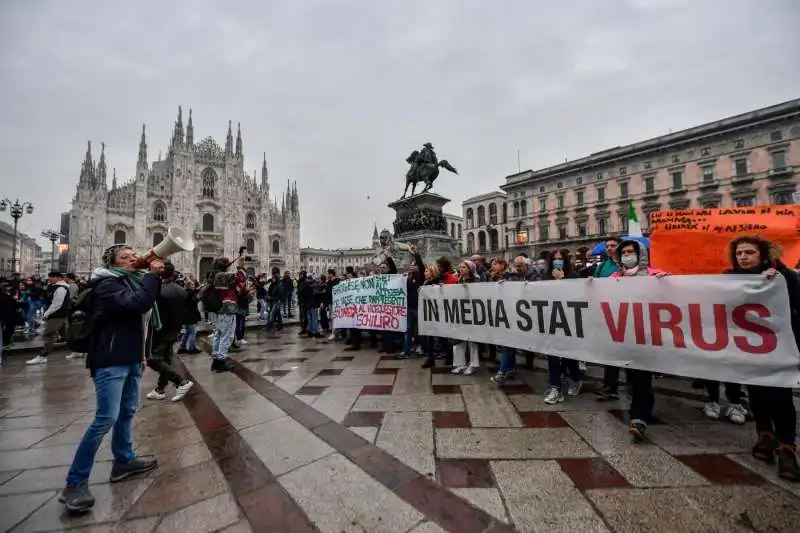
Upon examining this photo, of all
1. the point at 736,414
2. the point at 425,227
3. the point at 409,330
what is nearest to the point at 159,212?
the point at 425,227

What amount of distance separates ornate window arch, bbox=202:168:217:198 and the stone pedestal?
4607cm

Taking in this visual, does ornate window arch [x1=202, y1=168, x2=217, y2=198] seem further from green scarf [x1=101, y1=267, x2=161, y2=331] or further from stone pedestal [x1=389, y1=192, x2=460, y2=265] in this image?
green scarf [x1=101, y1=267, x2=161, y2=331]

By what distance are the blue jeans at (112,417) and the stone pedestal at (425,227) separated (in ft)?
34.7

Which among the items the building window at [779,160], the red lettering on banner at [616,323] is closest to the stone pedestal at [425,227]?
the red lettering on banner at [616,323]

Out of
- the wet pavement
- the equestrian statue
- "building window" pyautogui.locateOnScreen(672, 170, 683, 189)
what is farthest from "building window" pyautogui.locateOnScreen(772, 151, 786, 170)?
the wet pavement

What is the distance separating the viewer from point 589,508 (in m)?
1.96

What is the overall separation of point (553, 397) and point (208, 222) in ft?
180

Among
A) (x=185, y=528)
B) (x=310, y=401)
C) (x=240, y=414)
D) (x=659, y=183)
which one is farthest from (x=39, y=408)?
(x=659, y=183)

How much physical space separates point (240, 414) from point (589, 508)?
132 inches

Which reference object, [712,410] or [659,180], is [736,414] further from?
[659,180]

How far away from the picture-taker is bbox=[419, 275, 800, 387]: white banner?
2.59 metres

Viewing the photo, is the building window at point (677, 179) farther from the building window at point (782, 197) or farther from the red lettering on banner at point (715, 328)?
the red lettering on banner at point (715, 328)

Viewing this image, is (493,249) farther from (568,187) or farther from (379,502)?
(379,502)

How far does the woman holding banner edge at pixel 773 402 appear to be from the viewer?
2.28 meters
